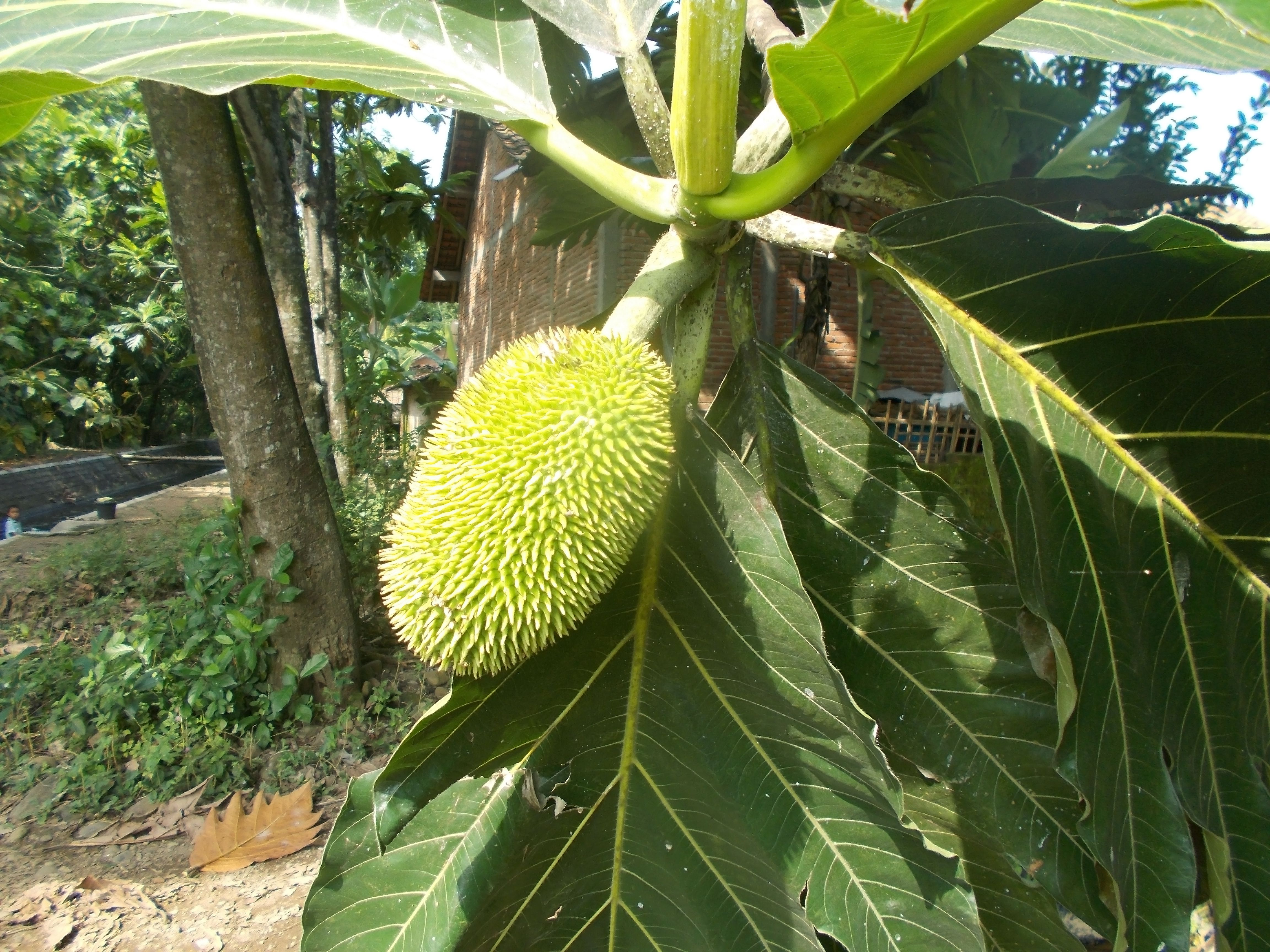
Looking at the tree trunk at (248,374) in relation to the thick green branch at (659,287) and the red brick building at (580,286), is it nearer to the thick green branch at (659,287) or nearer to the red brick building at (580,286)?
the red brick building at (580,286)

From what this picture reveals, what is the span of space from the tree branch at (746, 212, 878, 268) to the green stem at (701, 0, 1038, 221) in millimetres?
133

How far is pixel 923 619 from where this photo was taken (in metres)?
0.79

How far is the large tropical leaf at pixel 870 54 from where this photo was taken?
1.49 feet

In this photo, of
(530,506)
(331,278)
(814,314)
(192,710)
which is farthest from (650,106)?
(331,278)

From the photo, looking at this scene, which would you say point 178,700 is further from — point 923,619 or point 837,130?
point 837,130

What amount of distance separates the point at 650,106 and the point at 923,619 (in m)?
0.61

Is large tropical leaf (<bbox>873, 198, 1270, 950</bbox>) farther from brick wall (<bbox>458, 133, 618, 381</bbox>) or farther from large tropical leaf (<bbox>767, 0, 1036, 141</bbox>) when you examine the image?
brick wall (<bbox>458, 133, 618, 381</bbox>)

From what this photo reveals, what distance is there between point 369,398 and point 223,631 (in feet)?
14.0

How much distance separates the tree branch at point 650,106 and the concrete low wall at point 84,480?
38.0ft

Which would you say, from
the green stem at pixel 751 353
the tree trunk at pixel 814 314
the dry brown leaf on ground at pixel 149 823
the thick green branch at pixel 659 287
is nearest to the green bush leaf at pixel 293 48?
the thick green branch at pixel 659 287

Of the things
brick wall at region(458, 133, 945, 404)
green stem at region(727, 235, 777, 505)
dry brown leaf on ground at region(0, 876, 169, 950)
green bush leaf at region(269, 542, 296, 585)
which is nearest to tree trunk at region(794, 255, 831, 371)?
brick wall at region(458, 133, 945, 404)

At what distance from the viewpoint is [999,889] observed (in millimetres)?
756

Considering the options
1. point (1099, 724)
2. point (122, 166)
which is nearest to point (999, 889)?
point (1099, 724)

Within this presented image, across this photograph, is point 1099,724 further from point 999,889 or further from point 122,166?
point 122,166
